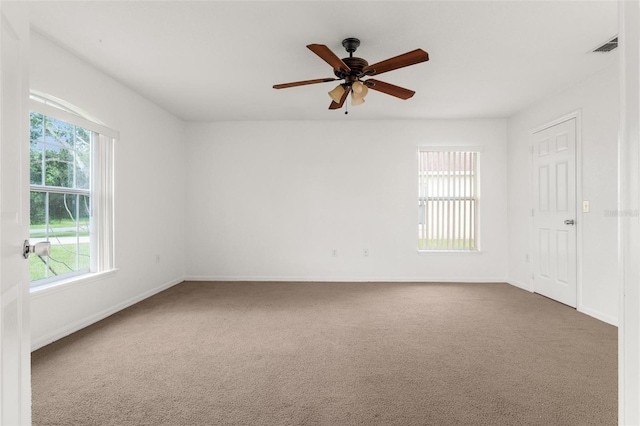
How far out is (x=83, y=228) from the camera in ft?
11.1

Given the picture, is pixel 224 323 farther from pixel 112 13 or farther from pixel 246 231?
pixel 112 13

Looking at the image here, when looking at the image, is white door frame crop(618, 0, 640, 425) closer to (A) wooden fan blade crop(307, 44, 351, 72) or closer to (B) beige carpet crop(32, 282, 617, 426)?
(B) beige carpet crop(32, 282, 617, 426)

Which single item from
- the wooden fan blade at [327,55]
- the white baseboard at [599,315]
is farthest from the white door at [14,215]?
the white baseboard at [599,315]

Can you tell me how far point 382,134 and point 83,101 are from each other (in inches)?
153

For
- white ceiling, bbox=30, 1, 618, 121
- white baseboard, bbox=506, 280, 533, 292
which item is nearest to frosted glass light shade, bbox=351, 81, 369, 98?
white ceiling, bbox=30, 1, 618, 121

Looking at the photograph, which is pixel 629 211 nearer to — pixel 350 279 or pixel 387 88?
pixel 387 88

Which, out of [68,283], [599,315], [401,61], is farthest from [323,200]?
[599,315]

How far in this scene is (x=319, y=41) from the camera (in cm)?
276

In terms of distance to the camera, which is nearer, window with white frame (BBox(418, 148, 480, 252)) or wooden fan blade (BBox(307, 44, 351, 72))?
wooden fan blade (BBox(307, 44, 351, 72))

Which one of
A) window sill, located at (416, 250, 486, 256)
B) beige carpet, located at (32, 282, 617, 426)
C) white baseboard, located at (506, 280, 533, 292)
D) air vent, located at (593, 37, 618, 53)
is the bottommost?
beige carpet, located at (32, 282, 617, 426)

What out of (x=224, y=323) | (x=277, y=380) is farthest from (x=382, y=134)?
(x=277, y=380)

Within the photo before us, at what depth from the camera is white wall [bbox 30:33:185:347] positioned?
2.79m

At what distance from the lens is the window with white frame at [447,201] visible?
5238mm

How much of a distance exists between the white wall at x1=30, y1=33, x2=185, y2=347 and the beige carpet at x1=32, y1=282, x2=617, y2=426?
259 mm
